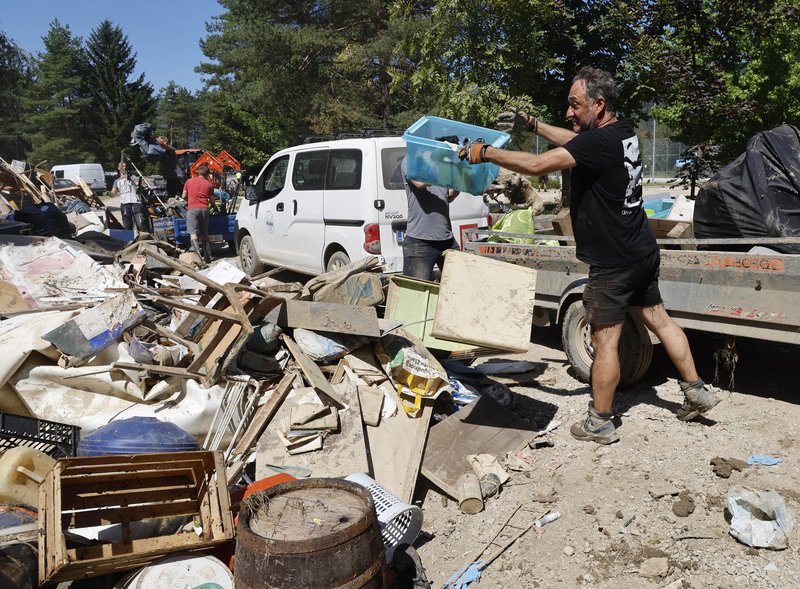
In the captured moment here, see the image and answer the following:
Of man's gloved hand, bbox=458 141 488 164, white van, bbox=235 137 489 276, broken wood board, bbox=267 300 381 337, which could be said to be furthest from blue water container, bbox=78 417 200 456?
white van, bbox=235 137 489 276

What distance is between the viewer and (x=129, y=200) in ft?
45.7

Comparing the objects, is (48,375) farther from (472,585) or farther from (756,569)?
(756,569)

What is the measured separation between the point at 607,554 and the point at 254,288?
318cm

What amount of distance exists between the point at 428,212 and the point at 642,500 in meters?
2.95

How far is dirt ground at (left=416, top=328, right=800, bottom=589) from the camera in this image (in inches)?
118

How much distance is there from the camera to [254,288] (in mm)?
5105

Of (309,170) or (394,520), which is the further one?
(309,170)

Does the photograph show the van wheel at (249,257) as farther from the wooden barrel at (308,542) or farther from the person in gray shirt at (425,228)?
the wooden barrel at (308,542)

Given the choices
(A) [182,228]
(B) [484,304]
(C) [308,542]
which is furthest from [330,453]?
(A) [182,228]

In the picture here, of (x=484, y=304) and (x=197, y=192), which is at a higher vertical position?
(x=197, y=192)

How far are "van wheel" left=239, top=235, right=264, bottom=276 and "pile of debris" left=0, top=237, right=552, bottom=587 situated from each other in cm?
491

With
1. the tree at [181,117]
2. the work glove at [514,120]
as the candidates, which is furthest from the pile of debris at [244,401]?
the tree at [181,117]

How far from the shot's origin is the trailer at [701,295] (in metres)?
3.91

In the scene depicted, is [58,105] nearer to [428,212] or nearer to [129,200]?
[129,200]
